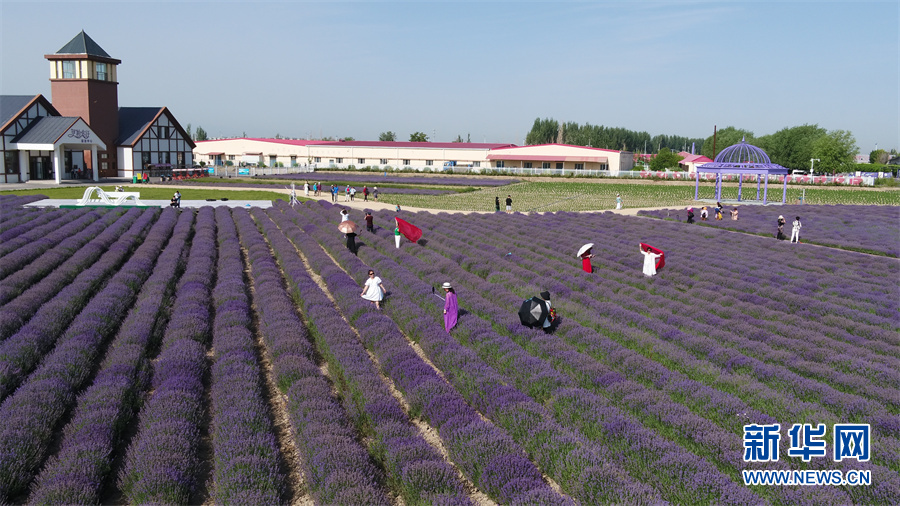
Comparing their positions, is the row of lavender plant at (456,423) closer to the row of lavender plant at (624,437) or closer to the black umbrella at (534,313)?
the row of lavender plant at (624,437)

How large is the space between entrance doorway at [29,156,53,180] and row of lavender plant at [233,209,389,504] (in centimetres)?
5385

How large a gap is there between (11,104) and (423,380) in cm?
6498

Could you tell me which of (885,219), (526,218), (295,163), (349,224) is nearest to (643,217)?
(526,218)

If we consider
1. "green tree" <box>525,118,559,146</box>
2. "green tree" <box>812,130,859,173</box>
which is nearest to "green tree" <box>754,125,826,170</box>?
"green tree" <box>812,130,859,173</box>

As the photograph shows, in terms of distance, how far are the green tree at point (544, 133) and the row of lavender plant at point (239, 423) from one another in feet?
386

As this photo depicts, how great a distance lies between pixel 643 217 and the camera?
3812 cm

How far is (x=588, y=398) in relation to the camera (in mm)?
9156

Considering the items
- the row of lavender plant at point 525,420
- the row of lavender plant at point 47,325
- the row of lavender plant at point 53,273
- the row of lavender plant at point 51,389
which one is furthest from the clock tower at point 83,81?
the row of lavender plant at point 525,420

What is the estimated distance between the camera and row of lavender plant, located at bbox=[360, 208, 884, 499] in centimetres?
782

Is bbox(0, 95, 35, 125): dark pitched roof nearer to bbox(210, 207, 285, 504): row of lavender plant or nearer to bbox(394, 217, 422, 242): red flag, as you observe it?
bbox(394, 217, 422, 242): red flag

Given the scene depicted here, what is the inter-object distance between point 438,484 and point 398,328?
659 cm

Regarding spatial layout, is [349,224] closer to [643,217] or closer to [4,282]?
[4,282]

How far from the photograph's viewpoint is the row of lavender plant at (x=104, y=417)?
6848 millimetres

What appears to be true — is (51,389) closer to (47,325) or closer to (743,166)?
(47,325)
